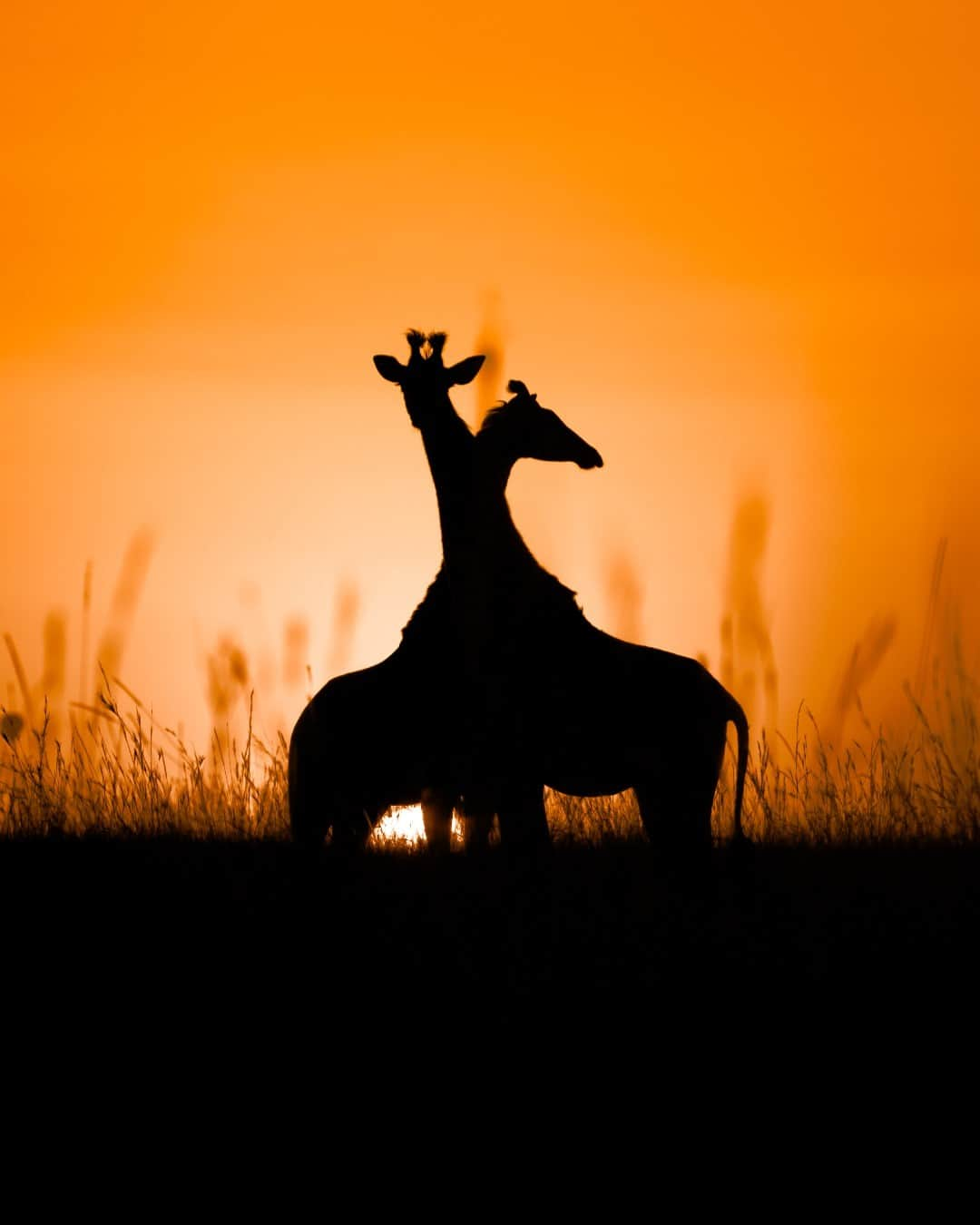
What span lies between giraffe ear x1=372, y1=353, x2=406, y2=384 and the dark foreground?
6.62 ft

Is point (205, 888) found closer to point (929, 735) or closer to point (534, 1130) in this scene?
point (534, 1130)

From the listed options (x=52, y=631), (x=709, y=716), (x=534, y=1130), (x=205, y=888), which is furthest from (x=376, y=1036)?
(x=52, y=631)

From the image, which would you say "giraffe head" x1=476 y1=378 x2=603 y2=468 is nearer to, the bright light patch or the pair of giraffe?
the pair of giraffe

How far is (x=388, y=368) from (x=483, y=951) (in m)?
2.92

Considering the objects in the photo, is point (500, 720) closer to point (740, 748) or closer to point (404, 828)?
point (404, 828)

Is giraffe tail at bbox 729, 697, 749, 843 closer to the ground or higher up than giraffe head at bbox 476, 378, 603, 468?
closer to the ground

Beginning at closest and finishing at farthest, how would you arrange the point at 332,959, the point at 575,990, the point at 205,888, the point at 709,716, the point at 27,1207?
1. the point at 27,1207
2. the point at 575,990
3. the point at 332,959
4. the point at 205,888
5. the point at 709,716

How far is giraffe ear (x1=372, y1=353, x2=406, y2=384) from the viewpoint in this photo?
268 inches

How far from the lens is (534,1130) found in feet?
11.3

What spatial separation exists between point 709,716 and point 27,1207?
386 cm

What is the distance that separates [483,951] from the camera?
4.73 metres

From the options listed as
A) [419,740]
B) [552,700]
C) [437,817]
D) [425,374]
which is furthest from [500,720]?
[425,374]

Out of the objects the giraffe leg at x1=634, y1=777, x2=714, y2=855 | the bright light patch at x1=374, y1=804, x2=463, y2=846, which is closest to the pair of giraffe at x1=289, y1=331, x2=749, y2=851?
the giraffe leg at x1=634, y1=777, x2=714, y2=855

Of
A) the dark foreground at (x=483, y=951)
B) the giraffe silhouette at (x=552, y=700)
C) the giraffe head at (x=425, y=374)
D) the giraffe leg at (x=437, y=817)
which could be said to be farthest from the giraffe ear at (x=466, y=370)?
the dark foreground at (x=483, y=951)
